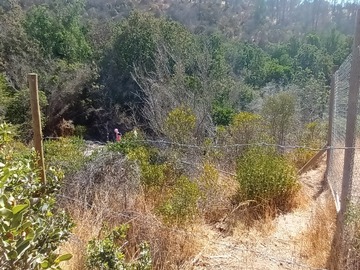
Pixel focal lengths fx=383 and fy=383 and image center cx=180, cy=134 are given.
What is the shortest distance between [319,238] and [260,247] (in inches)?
19.1

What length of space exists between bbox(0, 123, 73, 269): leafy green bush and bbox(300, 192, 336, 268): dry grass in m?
1.87

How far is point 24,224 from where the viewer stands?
1.25 metres

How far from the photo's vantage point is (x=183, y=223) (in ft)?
9.98

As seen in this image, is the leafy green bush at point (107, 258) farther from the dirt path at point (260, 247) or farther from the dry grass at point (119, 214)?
the dirt path at point (260, 247)

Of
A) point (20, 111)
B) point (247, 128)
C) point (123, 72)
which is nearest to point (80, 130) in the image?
point (20, 111)

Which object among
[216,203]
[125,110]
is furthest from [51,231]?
[125,110]

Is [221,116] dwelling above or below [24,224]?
below

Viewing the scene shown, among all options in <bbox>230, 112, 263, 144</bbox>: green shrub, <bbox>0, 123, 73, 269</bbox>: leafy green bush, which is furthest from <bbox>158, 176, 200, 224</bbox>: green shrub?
<bbox>230, 112, 263, 144</bbox>: green shrub

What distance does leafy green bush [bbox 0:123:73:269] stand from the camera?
115cm

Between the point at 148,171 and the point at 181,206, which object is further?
the point at 148,171

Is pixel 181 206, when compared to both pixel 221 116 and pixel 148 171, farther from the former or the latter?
pixel 221 116

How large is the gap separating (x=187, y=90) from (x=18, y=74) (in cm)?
669

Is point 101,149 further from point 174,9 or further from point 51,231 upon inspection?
point 174,9

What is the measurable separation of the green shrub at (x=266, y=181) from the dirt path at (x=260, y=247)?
0.20 metres
